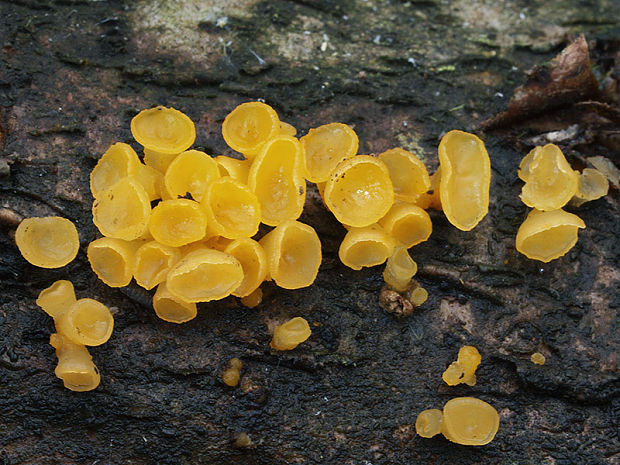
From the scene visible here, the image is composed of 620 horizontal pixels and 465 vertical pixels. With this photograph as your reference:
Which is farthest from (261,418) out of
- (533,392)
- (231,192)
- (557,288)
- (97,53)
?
(97,53)

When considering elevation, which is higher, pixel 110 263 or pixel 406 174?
pixel 406 174

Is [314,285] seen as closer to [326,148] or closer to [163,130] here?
[326,148]

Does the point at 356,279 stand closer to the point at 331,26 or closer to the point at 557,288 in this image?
the point at 557,288

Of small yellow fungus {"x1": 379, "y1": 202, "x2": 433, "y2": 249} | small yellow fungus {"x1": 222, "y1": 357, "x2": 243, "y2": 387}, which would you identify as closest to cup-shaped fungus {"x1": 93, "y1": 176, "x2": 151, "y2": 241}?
small yellow fungus {"x1": 222, "y1": 357, "x2": 243, "y2": 387}

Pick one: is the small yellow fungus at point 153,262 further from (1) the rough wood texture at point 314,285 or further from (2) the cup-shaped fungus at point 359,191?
(2) the cup-shaped fungus at point 359,191

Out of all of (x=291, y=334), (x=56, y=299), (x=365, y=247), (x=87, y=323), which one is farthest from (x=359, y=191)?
(x=56, y=299)
